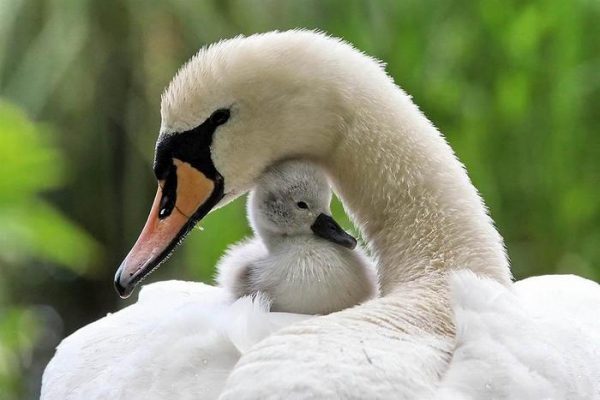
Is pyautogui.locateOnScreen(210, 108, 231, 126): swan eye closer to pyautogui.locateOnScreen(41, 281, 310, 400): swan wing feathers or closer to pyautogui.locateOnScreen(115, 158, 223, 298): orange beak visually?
pyautogui.locateOnScreen(115, 158, 223, 298): orange beak

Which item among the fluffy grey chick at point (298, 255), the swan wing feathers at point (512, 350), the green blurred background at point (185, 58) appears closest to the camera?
the swan wing feathers at point (512, 350)

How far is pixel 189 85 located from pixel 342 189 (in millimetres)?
176

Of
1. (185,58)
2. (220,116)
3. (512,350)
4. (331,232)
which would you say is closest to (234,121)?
(220,116)

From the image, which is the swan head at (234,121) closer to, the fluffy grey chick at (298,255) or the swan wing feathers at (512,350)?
the fluffy grey chick at (298,255)

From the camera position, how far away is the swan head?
3.65ft

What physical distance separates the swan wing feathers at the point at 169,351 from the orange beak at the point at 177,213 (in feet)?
0.19

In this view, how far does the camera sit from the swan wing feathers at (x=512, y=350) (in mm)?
934

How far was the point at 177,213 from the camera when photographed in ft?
3.74

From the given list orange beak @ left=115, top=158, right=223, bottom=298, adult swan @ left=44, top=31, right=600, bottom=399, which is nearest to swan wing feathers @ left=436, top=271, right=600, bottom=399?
adult swan @ left=44, top=31, right=600, bottom=399

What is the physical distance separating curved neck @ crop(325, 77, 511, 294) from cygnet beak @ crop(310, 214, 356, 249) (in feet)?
0.13

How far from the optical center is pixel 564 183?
89.4 inches

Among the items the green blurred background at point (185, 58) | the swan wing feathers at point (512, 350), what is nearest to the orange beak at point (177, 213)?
the swan wing feathers at point (512, 350)

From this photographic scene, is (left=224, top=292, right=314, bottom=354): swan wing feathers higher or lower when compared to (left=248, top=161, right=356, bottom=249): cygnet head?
lower

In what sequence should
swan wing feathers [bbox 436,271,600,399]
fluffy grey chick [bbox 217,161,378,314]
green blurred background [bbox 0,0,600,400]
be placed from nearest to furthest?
swan wing feathers [bbox 436,271,600,399] → fluffy grey chick [bbox 217,161,378,314] → green blurred background [bbox 0,0,600,400]
